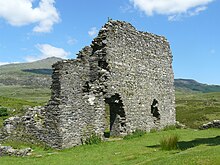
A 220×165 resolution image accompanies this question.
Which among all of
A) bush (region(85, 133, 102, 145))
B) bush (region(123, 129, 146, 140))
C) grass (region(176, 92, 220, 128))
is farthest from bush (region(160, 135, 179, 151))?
grass (region(176, 92, 220, 128))

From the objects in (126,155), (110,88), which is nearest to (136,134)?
(110,88)

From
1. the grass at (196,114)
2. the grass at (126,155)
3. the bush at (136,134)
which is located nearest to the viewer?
the grass at (126,155)

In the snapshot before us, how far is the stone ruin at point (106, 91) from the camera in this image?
2097 centimetres

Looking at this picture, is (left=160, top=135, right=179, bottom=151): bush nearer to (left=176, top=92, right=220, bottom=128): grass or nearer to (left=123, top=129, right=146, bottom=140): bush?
(left=123, top=129, right=146, bottom=140): bush

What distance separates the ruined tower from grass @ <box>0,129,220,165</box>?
59.9 inches

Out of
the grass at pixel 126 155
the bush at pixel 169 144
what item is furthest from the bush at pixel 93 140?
the bush at pixel 169 144

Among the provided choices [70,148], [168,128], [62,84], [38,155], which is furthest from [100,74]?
[168,128]

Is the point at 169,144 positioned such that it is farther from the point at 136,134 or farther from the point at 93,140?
the point at 136,134

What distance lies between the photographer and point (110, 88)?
2295 centimetres

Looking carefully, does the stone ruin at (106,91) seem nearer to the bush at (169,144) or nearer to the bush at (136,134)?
the bush at (136,134)

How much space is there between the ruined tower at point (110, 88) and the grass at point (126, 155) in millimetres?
1523

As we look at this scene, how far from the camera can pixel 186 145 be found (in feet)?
61.5

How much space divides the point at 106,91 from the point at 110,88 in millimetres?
434

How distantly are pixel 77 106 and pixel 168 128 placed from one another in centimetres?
1044
